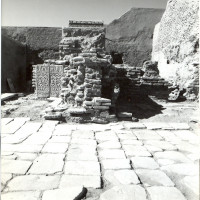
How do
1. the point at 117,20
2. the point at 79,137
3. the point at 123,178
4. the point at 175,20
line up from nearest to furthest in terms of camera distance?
the point at 123,178, the point at 79,137, the point at 175,20, the point at 117,20

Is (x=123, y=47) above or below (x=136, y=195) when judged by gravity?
above

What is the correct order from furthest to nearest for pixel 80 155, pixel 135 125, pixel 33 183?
1. pixel 135 125
2. pixel 80 155
3. pixel 33 183

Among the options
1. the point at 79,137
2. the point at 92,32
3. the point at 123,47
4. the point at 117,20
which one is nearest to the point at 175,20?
the point at 92,32

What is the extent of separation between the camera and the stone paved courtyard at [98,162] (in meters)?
2.53

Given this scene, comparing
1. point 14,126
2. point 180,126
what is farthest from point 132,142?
point 14,126

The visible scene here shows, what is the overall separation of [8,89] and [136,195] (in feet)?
45.8

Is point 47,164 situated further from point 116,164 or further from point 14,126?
point 14,126

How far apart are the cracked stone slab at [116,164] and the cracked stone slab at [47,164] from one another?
556 millimetres

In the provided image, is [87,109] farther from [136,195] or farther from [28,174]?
[136,195]

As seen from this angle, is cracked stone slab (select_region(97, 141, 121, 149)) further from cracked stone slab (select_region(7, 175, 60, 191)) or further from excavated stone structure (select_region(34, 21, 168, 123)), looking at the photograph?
excavated stone structure (select_region(34, 21, 168, 123))

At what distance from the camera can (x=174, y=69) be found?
11.6 m

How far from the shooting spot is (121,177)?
288 cm

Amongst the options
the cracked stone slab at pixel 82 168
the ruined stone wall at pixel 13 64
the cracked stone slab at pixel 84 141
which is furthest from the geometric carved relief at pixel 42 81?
Answer: the cracked stone slab at pixel 82 168

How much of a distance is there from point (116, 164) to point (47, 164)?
0.88 meters
